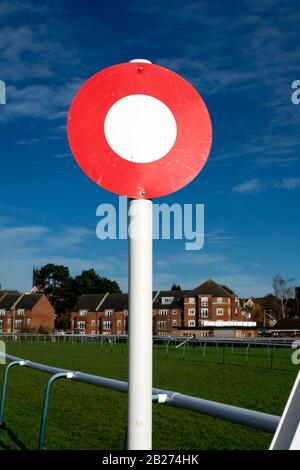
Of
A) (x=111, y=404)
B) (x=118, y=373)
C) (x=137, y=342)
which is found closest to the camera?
(x=137, y=342)

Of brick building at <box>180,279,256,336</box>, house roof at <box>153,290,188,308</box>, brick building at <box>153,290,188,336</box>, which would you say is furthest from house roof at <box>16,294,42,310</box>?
brick building at <box>180,279,256,336</box>

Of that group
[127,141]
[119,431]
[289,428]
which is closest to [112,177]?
[127,141]

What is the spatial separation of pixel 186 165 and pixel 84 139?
1.18ft

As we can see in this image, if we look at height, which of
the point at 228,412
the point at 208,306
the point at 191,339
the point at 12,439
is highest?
the point at 208,306

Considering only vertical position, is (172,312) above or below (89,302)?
below

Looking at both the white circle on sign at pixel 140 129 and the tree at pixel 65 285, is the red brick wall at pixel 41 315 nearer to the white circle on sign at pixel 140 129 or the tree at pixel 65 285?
the tree at pixel 65 285

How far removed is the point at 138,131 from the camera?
202cm

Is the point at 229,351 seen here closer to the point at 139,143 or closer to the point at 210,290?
the point at 139,143

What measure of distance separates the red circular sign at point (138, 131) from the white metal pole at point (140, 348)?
231mm

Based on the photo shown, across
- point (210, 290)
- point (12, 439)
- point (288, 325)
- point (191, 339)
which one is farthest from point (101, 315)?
point (12, 439)

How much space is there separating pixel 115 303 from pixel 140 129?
94920 millimetres

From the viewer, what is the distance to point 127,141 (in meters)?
2.03

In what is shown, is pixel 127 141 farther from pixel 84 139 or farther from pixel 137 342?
pixel 137 342

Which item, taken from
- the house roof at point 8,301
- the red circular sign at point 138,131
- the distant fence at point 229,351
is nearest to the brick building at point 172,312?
the house roof at point 8,301
